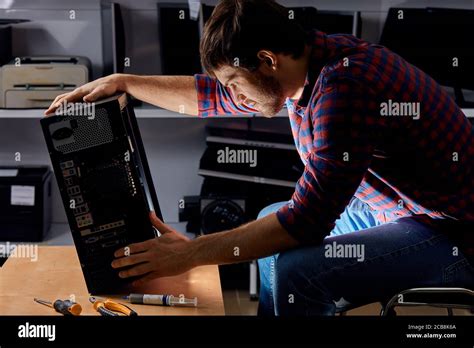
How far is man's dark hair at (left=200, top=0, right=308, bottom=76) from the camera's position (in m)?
1.52

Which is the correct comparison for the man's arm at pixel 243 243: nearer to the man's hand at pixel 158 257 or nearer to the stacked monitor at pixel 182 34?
the man's hand at pixel 158 257

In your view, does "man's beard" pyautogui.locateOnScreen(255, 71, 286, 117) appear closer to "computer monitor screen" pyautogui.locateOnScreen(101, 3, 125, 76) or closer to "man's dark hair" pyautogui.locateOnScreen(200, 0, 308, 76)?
"man's dark hair" pyautogui.locateOnScreen(200, 0, 308, 76)

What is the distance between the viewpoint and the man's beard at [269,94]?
1575mm

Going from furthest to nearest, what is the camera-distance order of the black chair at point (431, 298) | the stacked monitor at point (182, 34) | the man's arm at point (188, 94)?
the stacked monitor at point (182, 34)
the man's arm at point (188, 94)
the black chair at point (431, 298)

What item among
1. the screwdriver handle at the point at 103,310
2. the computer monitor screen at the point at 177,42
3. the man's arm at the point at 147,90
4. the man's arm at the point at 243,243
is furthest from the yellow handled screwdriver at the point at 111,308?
the computer monitor screen at the point at 177,42

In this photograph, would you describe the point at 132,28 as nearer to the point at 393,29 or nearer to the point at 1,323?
the point at 393,29

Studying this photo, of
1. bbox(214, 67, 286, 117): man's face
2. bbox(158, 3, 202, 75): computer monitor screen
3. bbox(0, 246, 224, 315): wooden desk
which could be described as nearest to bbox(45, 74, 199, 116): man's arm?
bbox(214, 67, 286, 117): man's face

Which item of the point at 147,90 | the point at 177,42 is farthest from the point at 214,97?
the point at 177,42

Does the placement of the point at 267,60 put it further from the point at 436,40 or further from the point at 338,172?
the point at 436,40

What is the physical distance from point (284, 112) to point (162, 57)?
506 millimetres

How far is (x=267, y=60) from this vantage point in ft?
5.09

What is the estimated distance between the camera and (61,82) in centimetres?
276

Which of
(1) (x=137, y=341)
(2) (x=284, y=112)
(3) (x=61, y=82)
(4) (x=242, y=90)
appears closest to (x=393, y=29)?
(2) (x=284, y=112)

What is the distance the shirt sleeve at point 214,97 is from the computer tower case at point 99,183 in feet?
1.39
